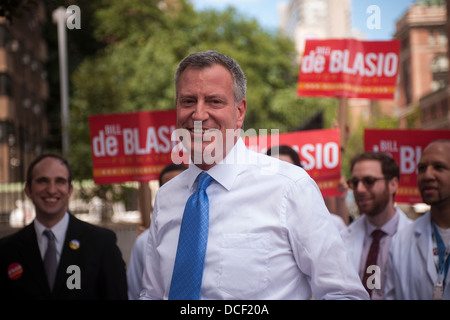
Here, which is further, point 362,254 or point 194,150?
point 362,254

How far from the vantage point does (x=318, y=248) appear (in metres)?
2.27

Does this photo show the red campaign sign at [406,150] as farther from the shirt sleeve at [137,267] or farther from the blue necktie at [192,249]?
the blue necktie at [192,249]

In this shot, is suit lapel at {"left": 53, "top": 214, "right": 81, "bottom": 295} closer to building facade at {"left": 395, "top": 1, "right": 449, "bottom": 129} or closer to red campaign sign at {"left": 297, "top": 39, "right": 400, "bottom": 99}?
red campaign sign at {"left": 297, "top": 39, "right": 400, "bottom": 99}

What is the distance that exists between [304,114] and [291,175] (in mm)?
31643

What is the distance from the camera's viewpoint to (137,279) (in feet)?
17.2

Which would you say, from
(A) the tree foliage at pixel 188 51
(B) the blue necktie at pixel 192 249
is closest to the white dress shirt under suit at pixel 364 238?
(B) the blue necktie at pixel 192 249

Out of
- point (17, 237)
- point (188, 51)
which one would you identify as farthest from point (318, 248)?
point (188, 51)

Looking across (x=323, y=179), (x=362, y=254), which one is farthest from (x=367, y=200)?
(x=323, y=179)

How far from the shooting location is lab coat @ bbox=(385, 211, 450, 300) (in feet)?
13.6

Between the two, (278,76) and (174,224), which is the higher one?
(278,76)

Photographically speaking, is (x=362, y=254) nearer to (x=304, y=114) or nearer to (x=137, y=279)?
(x=137, y=279)

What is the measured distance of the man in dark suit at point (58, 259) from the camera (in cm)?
383

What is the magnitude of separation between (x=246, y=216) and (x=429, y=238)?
2.28 metres

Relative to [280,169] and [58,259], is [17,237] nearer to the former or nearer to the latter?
[58,259]
